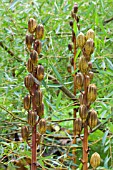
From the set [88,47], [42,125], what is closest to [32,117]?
[42,125]

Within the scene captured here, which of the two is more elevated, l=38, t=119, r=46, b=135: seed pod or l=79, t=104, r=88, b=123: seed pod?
l=79, t=104, r=88, b=123: seed pod

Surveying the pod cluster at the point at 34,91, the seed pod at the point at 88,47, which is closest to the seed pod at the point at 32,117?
the pod cluster at the point at 34,91

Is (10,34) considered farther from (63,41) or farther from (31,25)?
→ (31,25)

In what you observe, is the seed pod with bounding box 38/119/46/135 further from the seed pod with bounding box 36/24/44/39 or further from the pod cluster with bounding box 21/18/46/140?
the seed pod with bounding box 36/24/44/39

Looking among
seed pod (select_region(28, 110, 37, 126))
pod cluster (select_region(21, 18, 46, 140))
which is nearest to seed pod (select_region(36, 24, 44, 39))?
pod cluster (select_region(21, 18, 46, 140))

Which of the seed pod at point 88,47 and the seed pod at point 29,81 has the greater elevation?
the seed pod at point 88,47

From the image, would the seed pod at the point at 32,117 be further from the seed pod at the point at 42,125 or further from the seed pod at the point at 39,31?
the seed pod at the point at 39,31

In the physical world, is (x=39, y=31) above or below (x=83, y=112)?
above

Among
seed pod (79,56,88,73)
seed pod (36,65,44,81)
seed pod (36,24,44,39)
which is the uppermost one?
seed pod (36,24,44,39)

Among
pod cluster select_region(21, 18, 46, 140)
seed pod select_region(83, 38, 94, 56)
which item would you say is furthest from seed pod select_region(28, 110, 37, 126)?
seed pod select_region(83, 38, 94, 56)

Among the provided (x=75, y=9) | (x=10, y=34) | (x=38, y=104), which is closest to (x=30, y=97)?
(x=38, y=104)

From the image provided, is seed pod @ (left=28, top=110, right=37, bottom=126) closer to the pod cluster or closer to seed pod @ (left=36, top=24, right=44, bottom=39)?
the pod cluster

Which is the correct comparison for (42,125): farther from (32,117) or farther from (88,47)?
(88,47)

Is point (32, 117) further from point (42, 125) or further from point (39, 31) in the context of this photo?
point (39, 31)
